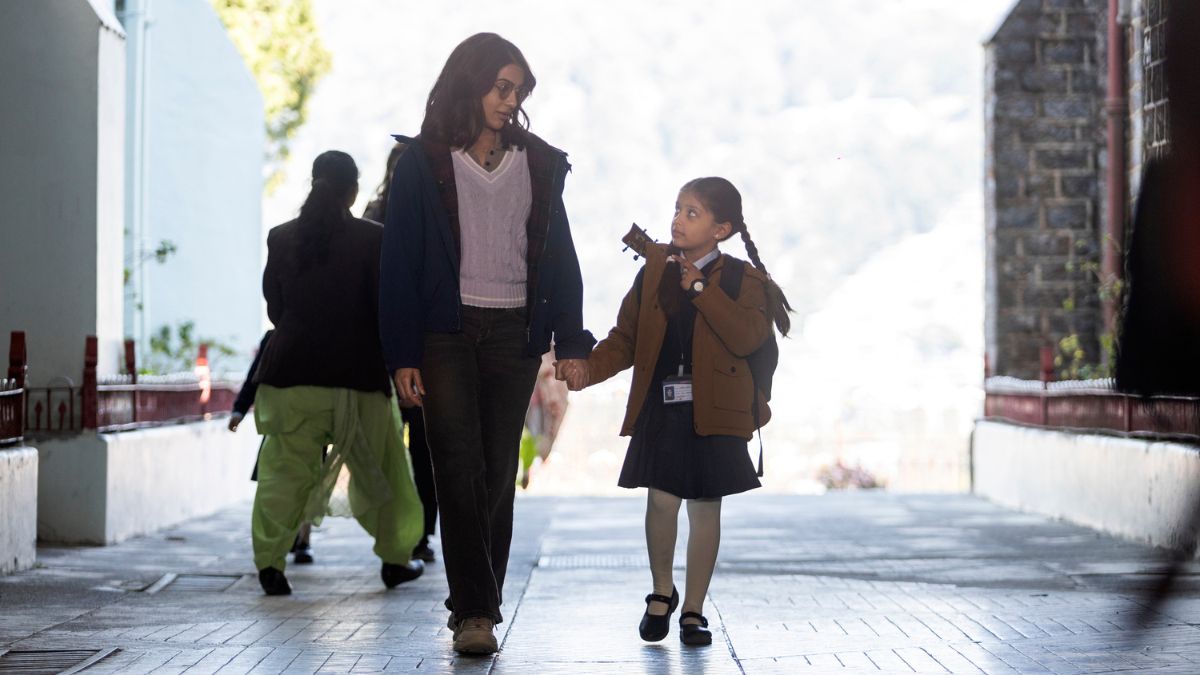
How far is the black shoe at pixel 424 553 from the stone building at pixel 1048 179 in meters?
7.67

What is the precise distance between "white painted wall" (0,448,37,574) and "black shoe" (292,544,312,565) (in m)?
1.27

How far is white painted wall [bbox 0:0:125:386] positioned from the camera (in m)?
10.3

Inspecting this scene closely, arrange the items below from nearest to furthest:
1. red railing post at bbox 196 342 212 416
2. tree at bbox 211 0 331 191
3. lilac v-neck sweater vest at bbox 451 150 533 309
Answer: lilac v-neck sweater vest at bbox 451 150 533 309 < red railing post at bbox 196 342 212 416 < tree at bbox 211 0 331 191

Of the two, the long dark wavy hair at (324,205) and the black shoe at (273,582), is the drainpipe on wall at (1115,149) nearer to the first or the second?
the long dark wavy hair at (324,205)

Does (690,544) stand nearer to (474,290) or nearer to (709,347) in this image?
(709,347)

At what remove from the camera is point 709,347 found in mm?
6273

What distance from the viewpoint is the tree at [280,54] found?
2580 cm

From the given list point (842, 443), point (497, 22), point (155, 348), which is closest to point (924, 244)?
point (497, 22)

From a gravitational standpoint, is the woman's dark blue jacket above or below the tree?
below

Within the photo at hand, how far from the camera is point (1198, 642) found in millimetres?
5805

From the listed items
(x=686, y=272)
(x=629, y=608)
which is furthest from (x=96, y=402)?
(x=686, y=272)

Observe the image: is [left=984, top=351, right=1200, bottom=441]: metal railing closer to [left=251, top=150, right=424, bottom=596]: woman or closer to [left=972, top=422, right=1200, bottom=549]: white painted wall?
[left=972, top=422, right=1200, bottom=549]: white painted wall

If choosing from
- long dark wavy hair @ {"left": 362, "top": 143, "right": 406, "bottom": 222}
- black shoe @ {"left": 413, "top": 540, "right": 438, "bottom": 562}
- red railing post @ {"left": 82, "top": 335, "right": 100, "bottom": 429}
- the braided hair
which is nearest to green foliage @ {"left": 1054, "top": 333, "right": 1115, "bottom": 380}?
black shoe @ {"left": 413, "top": 540, "right": 438, "bottom": 562}

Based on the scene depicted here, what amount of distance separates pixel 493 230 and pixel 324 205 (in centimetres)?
208
